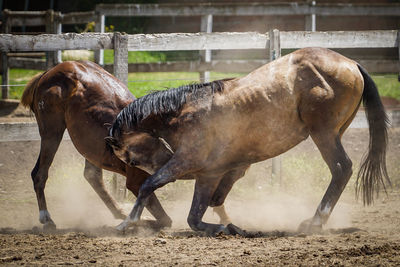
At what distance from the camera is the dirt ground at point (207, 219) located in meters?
4.19

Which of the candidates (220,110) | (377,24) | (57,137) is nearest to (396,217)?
(220,110)

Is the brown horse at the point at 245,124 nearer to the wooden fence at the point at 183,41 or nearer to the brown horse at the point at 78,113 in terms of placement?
the brown horse at the point at 78,113

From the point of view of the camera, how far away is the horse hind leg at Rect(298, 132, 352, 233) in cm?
525

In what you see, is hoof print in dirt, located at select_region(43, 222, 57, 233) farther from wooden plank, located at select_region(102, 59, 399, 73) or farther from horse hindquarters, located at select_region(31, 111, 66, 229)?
wooden plank, located at select_region(102, 59, 399, 73)

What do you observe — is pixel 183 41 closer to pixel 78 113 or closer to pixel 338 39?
pixel 78 113

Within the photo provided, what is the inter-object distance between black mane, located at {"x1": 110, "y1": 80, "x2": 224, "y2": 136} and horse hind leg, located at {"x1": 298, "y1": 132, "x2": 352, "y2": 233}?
1.14 meters

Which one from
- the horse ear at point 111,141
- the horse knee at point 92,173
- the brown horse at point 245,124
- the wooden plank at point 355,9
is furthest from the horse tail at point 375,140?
the wooden plank at point 355,9

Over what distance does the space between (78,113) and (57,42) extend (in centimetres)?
132

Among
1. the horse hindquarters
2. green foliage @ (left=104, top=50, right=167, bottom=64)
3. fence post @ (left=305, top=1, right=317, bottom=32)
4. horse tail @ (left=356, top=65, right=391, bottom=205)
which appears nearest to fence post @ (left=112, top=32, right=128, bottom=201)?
the horse hindquarters

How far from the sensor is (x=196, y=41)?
709 centimetres

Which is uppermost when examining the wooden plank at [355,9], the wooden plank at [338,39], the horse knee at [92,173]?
the wooden plank at [355,9]

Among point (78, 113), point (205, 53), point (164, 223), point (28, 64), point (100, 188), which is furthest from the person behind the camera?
point (28, 64)

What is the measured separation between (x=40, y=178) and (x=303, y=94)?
293 centimetres

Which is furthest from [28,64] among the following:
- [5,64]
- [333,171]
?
[333,171]
